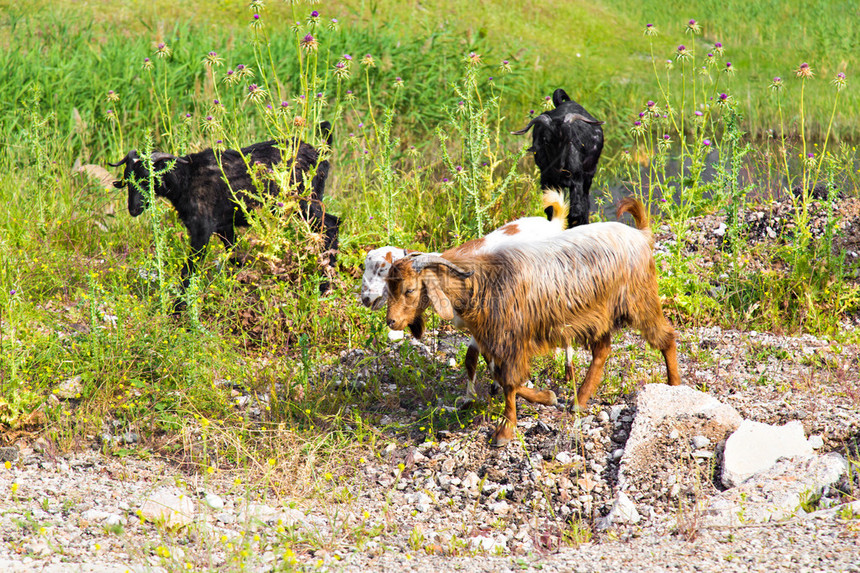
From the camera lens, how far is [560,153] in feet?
19.0

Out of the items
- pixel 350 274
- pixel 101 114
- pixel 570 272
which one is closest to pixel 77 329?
pixel 350 274

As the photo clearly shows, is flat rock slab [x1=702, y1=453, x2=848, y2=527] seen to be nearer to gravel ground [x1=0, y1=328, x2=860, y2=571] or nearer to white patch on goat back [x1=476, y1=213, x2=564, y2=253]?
gravel ground [x1=0, y1=328, x2=860, y2=571]

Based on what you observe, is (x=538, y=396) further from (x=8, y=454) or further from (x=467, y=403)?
(x=8, y=454)

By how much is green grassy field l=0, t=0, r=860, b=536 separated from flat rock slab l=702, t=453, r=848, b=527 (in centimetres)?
203

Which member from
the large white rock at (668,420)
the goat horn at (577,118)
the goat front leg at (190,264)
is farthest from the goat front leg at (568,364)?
the goat front leg at (190,264)

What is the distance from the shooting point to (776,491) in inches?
150

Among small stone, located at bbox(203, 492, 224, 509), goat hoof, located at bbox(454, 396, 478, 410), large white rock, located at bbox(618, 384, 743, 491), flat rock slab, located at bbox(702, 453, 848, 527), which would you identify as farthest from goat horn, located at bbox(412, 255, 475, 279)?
flat rock slab, located at bbox(702, 453, 848, 527)

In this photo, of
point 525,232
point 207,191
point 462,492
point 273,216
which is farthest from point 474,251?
point 207,191

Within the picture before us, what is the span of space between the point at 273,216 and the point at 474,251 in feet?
5.30

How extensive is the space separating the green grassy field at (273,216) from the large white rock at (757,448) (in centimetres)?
190

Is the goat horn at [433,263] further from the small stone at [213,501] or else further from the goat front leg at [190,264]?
the goat front leg at [190,264]

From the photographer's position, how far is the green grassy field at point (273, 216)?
16.3ft

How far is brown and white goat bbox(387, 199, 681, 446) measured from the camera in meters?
4.17

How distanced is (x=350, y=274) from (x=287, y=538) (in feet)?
10.4
